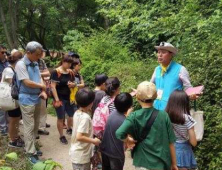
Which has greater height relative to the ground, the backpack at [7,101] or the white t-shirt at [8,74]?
the white t-shirt at [8,74]

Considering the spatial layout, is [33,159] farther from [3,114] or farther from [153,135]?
[153,135]

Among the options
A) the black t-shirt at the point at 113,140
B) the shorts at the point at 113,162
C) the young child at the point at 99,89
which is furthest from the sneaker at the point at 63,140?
the black t-shirt at the point at 113,140

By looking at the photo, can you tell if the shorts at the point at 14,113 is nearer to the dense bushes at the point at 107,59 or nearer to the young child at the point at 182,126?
the dense bushes at the point at 107,59

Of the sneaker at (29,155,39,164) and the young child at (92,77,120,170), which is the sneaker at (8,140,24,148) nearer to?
the sneaker at (29,155,39,164)

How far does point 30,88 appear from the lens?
498 cm

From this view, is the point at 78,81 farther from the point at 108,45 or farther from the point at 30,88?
the point at 108,45

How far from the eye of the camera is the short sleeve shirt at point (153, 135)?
2.91m

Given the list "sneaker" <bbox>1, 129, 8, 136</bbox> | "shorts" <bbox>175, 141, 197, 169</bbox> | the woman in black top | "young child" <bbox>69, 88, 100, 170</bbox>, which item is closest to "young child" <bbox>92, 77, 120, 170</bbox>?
"young child" <bbox>69, 88, 100, 170</bbox>

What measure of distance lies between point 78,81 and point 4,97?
143 centimetres

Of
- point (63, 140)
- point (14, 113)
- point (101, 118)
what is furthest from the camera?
point (63, 140)

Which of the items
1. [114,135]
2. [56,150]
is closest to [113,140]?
[114,135]

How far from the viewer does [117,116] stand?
11.9ft

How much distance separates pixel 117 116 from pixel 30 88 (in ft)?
6.21

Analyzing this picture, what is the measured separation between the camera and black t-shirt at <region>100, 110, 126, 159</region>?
3.62m
